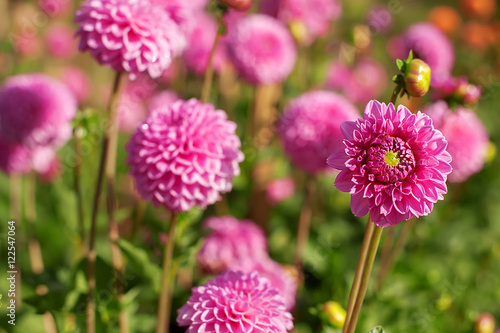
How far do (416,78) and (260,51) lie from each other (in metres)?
1.15

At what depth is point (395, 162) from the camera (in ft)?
2.40

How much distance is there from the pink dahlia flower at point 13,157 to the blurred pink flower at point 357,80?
148cm

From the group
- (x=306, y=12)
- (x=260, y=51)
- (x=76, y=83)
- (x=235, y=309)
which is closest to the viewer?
(x=235, y=309)

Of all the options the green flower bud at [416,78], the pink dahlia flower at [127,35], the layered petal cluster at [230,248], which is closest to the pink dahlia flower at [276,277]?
the layered petal cluster at [230,248]

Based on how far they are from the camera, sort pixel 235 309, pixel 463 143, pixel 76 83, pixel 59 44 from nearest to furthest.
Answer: pixel 235 309, pixel 463 143, pixel 76 83, pixel 59 44

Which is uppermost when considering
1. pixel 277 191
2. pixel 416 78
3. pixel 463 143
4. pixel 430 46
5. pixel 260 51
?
pixel 430 46

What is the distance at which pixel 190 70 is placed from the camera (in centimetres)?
225

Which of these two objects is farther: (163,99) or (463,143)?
(163,99)

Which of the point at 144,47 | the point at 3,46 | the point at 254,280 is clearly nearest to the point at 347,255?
the point at 254,280

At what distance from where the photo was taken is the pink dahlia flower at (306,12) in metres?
2.07

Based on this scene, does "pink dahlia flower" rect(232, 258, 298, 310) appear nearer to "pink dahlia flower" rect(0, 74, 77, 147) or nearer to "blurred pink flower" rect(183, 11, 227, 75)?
"pink dahlia flower" rect(0, 74, 77, 147)

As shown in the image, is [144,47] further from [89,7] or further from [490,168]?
[490,168]

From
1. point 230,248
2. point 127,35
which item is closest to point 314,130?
point 230,248

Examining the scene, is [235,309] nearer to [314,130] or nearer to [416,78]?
[416,78]
